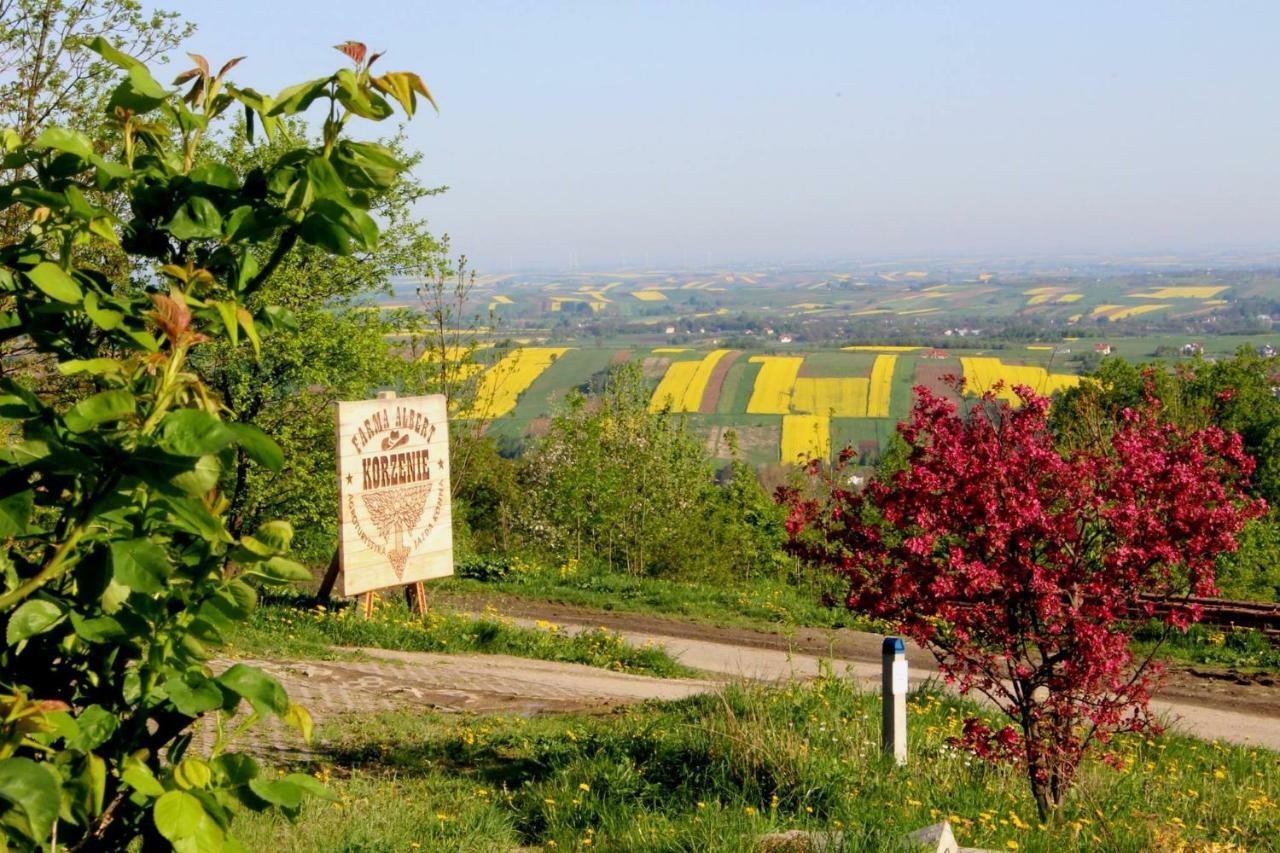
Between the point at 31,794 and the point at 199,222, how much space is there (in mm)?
941

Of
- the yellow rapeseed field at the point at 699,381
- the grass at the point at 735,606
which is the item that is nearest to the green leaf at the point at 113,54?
the grass at the point at 735,606

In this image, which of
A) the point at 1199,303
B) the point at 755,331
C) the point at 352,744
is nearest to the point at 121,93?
the point at 352,744

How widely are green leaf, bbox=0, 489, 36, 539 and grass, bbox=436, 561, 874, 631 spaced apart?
15.1 metres

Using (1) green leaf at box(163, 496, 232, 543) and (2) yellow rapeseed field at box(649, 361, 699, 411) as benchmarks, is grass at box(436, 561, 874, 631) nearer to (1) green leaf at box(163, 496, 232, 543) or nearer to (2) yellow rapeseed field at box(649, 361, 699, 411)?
(1) green leaf at box(163, 496, 232, 543)

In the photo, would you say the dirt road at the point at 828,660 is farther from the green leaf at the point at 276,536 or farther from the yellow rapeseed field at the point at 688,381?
the yellow rapeseed field at the point at 688,381

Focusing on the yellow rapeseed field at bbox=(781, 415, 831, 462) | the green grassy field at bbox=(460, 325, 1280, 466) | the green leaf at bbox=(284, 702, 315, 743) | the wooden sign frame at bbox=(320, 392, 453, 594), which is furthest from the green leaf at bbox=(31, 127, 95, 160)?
the yellow rapeseed field at bbox=(781, 415, 831, 462)

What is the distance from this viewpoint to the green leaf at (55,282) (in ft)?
5.71

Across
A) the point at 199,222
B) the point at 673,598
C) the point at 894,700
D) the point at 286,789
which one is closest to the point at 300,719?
the point at 286,789

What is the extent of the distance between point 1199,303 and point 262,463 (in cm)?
16291

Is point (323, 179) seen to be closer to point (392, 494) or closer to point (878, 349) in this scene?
point (392, 494)

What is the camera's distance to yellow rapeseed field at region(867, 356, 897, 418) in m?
83.8

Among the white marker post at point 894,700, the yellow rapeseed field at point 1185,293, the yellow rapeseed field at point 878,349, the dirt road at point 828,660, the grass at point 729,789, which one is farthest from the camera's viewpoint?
the yellow rapeseed field at point 1185,293

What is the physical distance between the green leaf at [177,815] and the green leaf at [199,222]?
865 millimetres

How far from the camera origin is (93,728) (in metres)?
1.79
